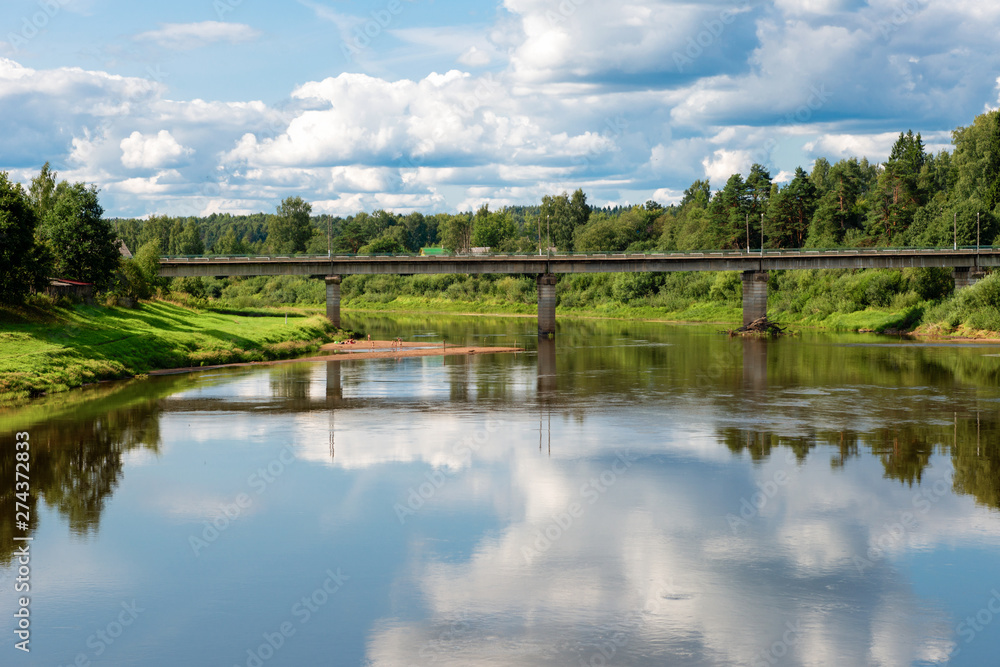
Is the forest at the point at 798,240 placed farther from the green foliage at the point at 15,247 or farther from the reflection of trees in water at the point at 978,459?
the reflection of trees in water at the point at 978,459

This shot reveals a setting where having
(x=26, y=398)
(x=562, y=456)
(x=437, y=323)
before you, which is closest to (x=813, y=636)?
(x=562, y=456)

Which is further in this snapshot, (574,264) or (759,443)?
(574,264)

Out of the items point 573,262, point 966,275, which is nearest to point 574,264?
point 573,262

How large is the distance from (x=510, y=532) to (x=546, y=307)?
314ft

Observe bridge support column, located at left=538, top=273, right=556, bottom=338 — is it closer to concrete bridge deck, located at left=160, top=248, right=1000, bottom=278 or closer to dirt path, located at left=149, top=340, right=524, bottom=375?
concrete bridge deck, located at left=160, top=248, right=1000, bottom=278

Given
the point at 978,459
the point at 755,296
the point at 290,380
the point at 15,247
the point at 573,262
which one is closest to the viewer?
the point at 978,459

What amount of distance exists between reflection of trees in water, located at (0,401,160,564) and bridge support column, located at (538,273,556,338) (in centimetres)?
7483

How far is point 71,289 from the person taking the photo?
80.3m

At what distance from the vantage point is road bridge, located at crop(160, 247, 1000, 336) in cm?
11925

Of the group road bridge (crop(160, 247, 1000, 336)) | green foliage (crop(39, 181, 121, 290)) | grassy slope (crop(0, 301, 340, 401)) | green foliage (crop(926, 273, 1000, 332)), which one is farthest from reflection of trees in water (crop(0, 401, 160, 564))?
green foliage (crop(926, 273, 1000, 332))

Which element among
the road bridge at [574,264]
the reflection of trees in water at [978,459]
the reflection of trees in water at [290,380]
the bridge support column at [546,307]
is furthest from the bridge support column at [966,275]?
the reflection of trees in water at [290,380]

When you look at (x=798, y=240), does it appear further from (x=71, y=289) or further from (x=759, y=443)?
(x=759, y=443)

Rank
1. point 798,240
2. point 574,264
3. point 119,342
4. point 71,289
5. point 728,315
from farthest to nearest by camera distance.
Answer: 1. point 798,240
2. point 728,315
3. point 574,264
4. point 71,289
5. point 119,342

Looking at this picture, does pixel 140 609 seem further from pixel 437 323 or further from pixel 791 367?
pixel 437 323
